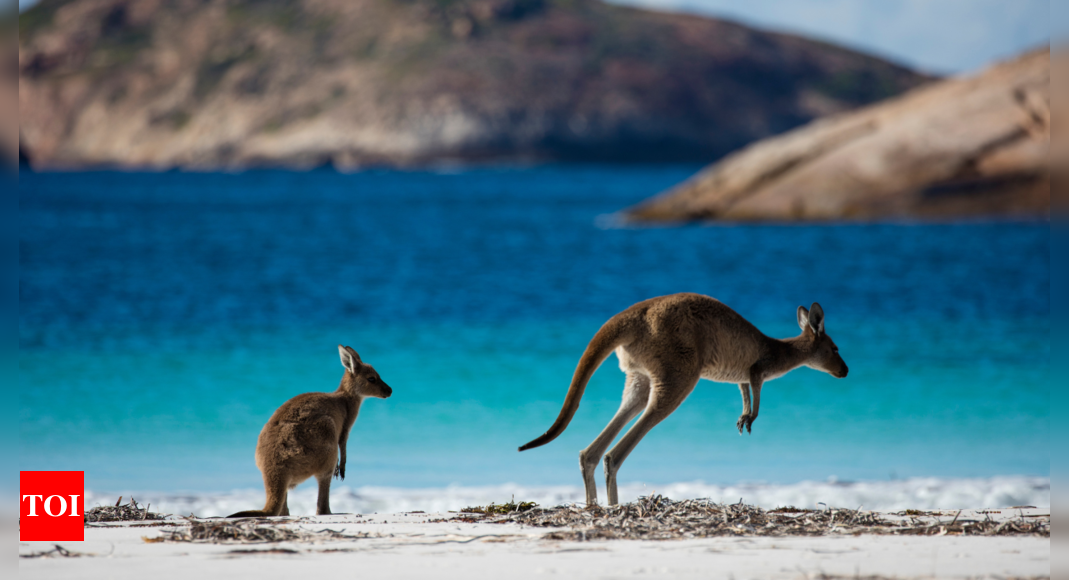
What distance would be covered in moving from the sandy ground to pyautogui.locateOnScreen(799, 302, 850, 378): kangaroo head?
4.17 feet

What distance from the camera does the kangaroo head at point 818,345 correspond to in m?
6.30

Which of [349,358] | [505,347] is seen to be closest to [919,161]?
[505,347]

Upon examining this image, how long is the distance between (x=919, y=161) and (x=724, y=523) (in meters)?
26.3

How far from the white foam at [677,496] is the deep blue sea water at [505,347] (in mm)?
753

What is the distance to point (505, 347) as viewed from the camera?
17766 mm

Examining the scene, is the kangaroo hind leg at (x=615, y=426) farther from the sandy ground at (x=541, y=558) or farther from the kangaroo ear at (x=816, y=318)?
the kangaroo ear at (x=816, y=318)

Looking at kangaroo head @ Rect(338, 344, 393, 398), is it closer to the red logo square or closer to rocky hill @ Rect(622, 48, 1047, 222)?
the red logo square

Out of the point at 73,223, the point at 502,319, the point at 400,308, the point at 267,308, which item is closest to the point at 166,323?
the point at 267,308

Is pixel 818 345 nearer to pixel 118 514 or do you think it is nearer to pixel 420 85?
pixel 118 514

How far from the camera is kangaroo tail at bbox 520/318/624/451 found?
5699mm

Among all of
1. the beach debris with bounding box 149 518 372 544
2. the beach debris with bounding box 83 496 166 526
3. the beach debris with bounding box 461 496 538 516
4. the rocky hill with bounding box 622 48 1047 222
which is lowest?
the beach debris with bounding box 149 518 372 544

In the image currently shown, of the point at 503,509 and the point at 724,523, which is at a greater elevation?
the point at 503,509

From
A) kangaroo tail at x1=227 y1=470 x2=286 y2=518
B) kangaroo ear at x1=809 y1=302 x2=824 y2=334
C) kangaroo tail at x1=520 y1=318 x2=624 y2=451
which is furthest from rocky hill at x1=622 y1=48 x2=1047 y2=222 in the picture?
kangaroo tail at x1=227 y1=470 x2=286 y2=518

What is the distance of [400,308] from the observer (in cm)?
2302
